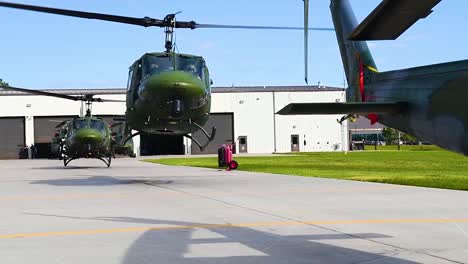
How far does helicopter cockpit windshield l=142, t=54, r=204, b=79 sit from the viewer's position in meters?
17.3

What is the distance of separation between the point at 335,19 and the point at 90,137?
753 inches

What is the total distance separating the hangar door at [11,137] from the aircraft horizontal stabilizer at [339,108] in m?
67.9

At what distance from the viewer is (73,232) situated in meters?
8.48

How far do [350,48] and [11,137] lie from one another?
2584 inches

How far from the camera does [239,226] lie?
29.4 ft

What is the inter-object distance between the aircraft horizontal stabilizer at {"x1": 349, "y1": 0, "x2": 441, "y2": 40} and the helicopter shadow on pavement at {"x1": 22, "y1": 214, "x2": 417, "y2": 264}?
2.63m

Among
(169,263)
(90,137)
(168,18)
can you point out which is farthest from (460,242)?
(90,137)

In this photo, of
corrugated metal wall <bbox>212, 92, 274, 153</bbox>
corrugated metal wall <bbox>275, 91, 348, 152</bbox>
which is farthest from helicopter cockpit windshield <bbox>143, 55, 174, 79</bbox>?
corrugated metal wall <bbox>275, 91, 348, 152</bbox>

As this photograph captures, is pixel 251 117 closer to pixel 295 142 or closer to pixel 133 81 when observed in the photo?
pixel 295 142

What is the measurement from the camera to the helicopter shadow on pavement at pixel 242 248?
6.42m

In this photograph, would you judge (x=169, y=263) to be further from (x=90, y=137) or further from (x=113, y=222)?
(x=90, y=137)

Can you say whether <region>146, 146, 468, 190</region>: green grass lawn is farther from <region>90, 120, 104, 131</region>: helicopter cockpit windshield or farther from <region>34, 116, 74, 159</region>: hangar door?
<region>34, 116, 74, 159</region>: hangar door

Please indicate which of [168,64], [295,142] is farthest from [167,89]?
[295,142]

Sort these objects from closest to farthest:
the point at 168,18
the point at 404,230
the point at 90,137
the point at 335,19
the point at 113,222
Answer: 1. the point at 404,230
2. the point at 113,222
3. the point at 335,19
4. the point at 168,18
5. the point at 90,137
